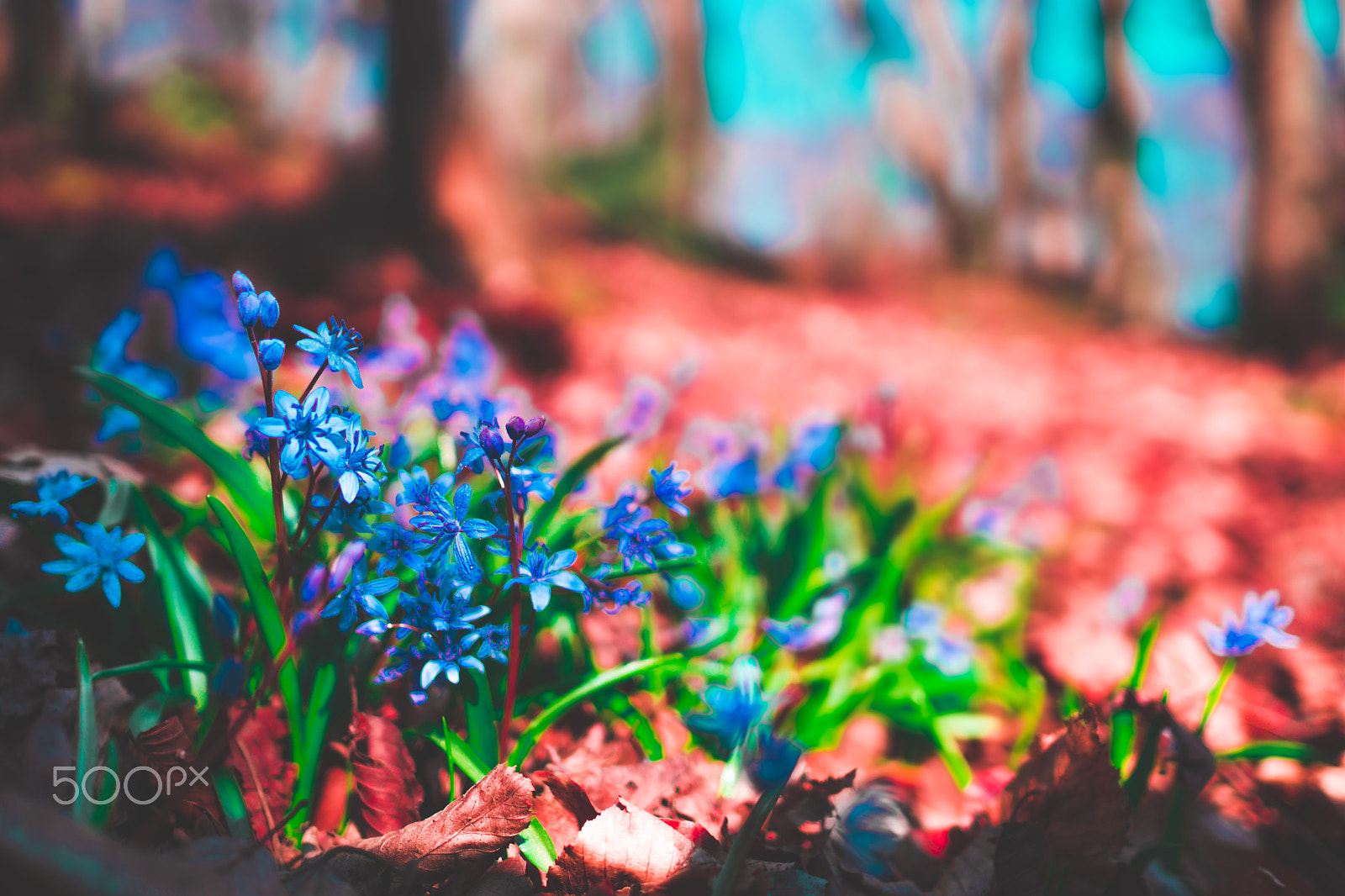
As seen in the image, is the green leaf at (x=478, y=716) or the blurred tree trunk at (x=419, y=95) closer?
the green leaf at (x=478, y=716)

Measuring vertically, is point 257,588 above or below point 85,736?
above

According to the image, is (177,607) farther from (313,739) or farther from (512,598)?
(512,598)

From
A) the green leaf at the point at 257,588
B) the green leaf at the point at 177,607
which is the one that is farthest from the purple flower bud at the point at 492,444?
the green leaf at the point at 177,607

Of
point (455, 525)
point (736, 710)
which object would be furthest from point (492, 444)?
point (736, 710)

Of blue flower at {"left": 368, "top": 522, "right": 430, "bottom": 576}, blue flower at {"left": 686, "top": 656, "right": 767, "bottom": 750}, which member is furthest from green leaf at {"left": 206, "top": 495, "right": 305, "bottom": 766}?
blue flower at {"left": 686, "top": 656, "right": 767, "bottom": 750}

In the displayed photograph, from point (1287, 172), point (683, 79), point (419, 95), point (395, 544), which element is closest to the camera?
point (395, 544)

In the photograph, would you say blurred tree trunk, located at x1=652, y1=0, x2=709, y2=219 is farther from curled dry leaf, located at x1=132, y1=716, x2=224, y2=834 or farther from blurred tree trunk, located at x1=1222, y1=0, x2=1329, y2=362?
curled dry leaf, located at x1=132, y1=716, x2=224, y2=834

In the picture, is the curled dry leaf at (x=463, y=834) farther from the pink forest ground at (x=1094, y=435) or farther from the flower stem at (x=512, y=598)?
the pink forest ground at (x=1094, y=435)
